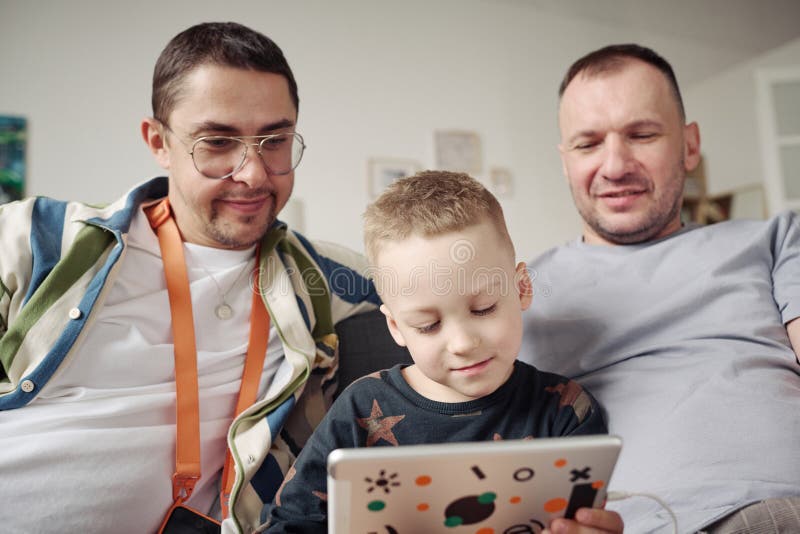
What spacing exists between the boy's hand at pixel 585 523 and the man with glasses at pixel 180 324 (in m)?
0.68

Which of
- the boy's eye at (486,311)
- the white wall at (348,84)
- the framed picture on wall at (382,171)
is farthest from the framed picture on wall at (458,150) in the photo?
the boy's eye at (486,311)

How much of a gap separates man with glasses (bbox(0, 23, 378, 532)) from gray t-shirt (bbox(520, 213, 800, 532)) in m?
0.59

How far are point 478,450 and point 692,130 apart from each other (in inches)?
48.9

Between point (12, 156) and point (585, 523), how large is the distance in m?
3.95

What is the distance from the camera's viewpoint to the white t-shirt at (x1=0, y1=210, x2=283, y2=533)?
115 centimetres

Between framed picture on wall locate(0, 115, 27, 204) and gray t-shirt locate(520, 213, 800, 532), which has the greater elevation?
framed picture on wall locate(0, 115, 27, 204)

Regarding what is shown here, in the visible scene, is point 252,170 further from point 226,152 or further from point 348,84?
point 348,84

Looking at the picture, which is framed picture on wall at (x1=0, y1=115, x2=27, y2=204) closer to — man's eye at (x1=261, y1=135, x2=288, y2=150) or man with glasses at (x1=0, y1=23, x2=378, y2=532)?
man with glasses at (x1=0, y1=23, x2=378, y2=532)

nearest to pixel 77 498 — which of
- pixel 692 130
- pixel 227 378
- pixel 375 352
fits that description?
pixel 227 378

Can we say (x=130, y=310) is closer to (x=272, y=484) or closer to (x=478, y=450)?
(x=272, y=484)

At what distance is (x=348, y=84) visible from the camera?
4.46 m

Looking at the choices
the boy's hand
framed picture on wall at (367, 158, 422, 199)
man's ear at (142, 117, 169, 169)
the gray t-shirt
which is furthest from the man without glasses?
framed picture on wall at (367, 158, 422, 199)

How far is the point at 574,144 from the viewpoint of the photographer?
1.46 meters

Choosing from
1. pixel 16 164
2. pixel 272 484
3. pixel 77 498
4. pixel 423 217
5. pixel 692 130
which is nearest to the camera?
pixel 423 217
